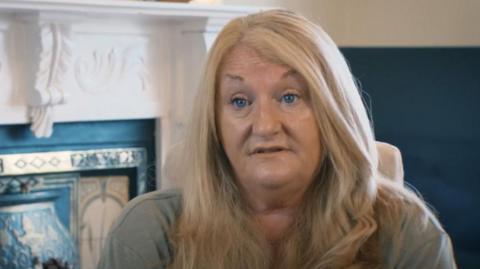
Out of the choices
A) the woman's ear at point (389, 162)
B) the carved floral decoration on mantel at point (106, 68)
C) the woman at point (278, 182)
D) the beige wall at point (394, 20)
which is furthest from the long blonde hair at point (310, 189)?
the beige wall at point (394, 20)

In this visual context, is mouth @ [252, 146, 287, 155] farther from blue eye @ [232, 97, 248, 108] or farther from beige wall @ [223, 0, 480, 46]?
beige wall @ [223, 0, 480, 46]

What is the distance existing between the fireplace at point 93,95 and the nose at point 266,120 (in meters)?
1.18

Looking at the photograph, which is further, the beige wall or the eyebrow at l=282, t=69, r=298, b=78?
the beige wall

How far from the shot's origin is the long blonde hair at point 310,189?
4.13 feet

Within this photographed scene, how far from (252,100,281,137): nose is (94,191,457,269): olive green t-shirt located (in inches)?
10.0

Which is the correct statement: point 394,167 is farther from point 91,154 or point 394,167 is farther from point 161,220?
point 91,154

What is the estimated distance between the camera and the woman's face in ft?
4.07

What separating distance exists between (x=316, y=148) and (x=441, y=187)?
141cm

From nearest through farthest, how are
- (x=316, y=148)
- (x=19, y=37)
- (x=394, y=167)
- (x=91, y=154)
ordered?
(x=316, y=148)
(x=394, y=167)
(x=19, y=37)
(x=91, y=154)

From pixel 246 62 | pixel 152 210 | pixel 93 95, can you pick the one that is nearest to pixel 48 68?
pixel 93 95

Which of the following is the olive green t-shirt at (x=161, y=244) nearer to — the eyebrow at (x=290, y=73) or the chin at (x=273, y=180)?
the chin at (x=273, y=180)

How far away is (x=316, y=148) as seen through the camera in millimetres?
1276

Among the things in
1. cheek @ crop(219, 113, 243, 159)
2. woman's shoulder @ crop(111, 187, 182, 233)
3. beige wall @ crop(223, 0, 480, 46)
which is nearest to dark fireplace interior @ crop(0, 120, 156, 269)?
beige wall @ crop(223, 0, 480, 46)

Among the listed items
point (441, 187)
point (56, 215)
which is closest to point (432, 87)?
point (441, 187)
